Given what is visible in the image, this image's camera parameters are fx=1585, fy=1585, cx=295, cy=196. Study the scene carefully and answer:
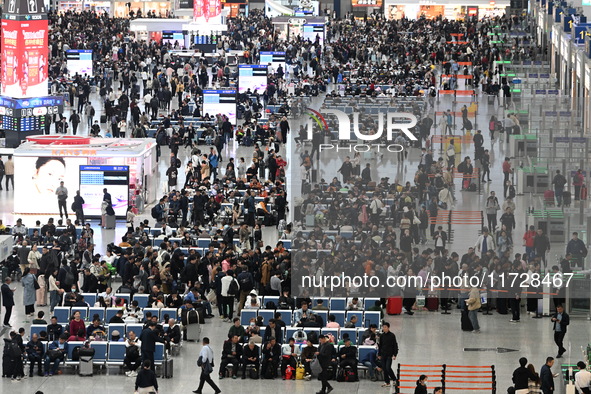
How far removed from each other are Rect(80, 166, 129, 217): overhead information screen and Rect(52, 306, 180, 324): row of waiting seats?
1177 cm

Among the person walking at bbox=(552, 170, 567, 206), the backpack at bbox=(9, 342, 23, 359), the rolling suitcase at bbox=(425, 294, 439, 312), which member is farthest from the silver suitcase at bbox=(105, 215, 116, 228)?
the backpack at bbox=(9, 342, 23, 359)

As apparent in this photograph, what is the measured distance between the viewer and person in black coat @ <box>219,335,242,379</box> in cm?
3105

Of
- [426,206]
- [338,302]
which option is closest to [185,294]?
[338,302]

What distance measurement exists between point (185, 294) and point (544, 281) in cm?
782

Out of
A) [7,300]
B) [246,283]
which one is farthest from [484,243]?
[7,300]

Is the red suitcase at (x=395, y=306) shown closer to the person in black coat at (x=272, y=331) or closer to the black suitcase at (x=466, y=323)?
the black suitcase at (x=466, y=323)

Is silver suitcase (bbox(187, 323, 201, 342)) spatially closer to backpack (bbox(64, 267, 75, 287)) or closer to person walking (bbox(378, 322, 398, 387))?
backpack (bbox(64, 267, 75, 287))

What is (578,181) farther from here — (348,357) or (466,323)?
(348,357)

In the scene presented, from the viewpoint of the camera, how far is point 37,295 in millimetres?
35938

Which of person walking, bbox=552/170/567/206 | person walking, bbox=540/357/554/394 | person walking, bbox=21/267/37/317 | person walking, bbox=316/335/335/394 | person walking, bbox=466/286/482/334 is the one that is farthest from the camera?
person walking, bbox=552/170/567/206

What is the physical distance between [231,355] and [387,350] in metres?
3.16

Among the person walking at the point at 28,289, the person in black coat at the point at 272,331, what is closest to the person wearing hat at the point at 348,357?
the person in black coat at the point at 272,331

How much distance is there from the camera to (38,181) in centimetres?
4559

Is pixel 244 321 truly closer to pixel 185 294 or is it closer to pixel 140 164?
pixel 185 294
